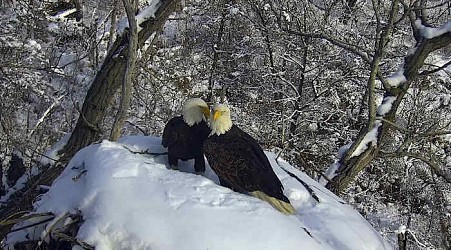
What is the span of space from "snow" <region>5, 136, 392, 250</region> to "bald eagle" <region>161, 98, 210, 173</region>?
1.03ft

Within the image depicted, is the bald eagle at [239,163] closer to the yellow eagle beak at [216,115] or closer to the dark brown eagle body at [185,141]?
the yellow eagle beak at [216,115]

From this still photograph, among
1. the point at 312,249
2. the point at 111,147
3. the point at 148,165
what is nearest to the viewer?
the point at 312,249

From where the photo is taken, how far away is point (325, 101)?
35.2 ft

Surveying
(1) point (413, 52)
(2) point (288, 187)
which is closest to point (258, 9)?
(1) point (413, 52)

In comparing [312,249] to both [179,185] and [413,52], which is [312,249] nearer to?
[179,185]

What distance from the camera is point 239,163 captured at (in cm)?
317

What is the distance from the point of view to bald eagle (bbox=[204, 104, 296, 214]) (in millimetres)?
3016

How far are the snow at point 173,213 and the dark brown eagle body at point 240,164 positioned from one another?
0.58 feet

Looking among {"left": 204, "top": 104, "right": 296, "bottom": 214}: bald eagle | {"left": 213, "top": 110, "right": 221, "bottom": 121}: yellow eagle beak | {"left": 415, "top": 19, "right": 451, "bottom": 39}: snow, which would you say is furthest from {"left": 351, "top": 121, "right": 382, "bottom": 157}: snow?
{"left": 213, "top": 110, "right": 221, "bottom": 121}: yellow eagle beak

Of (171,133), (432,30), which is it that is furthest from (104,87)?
(432,30)

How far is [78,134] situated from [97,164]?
261 centimetres

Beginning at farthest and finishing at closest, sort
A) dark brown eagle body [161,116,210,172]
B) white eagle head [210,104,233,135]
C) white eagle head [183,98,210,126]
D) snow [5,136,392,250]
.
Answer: white eagle head [183,98,210,126]
dark brown eagle body [161,116,210,172]
white eagle head [210,104,233,135]
snow [5,136,392,250]

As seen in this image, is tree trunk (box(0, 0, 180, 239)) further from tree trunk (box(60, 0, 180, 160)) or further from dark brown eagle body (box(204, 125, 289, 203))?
dark brown eagle body (box(204, 125, 289, 203))

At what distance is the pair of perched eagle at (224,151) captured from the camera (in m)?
3.05
